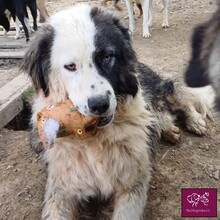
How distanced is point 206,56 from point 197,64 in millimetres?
105

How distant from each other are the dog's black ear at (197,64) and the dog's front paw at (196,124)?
Answer: 1.47 m

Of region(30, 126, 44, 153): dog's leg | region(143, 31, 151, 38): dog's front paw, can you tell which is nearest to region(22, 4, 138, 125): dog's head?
region(30, 126, 44, 153): dog's leg

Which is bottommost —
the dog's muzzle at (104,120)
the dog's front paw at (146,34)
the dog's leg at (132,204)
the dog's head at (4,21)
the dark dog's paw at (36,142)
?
the dog's front paw at (146,34)

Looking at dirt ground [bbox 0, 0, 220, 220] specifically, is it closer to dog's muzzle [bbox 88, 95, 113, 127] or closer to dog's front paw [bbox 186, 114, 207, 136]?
dog's front paw [bbox 186, 114, 207, 136]

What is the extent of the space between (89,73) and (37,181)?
3.78ft

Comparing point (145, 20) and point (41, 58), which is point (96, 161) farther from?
point (145, 20)

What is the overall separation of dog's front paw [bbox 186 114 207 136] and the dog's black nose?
157 cm

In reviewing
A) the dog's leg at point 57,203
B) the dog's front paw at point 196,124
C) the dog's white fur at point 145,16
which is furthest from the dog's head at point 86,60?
the dog's white fur at point 145,16

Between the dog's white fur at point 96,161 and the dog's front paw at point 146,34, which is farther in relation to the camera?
the dog's front paw at point 146,34

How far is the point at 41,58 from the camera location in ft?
8.03

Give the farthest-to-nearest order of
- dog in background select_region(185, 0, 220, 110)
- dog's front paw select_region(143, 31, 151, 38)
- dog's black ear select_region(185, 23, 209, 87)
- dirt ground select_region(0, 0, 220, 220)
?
1. dog's front paw select_region(143, 31, 151, 38)
2. dirt ground select_region(0, 0, 220, 220)
3. dog's black ear select_region(185, 23, 209, 87)
4. dog in background select_region(185, 0, 220, 110)

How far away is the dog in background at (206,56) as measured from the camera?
6.03 ft

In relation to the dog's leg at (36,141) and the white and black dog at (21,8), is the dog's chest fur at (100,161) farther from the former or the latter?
the white and black dog at (21,8)

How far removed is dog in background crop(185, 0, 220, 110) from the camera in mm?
1838
